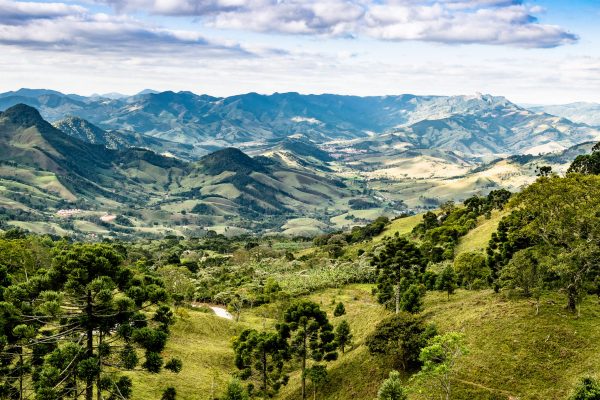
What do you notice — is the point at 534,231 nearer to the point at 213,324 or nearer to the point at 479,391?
the point at 479,391

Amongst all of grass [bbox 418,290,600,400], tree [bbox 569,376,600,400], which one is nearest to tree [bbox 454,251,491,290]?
grass [bbox 418,290,600,400]

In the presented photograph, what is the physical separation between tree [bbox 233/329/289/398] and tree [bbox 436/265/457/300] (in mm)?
32327

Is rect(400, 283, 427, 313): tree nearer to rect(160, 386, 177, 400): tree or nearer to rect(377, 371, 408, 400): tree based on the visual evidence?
rect(377, 371, 408, 400): tree

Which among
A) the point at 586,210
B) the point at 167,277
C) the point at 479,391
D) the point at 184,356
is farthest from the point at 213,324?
the point at 586,210

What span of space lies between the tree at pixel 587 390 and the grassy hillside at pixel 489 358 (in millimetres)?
9488

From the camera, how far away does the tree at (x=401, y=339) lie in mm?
62031

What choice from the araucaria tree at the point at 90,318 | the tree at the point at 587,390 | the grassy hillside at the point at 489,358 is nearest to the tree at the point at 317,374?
the grassy hillside at the point at 489,358

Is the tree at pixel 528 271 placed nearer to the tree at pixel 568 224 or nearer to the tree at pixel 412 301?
the tree at pixel 568 224

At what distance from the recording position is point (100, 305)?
30641mm

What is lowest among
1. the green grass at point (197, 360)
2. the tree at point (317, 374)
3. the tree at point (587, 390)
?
the green grass at point (197, 360)

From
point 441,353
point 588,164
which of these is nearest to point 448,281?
point 441,353

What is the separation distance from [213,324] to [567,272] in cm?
7042

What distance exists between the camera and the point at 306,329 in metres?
66.3

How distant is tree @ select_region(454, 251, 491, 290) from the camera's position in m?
91.8
